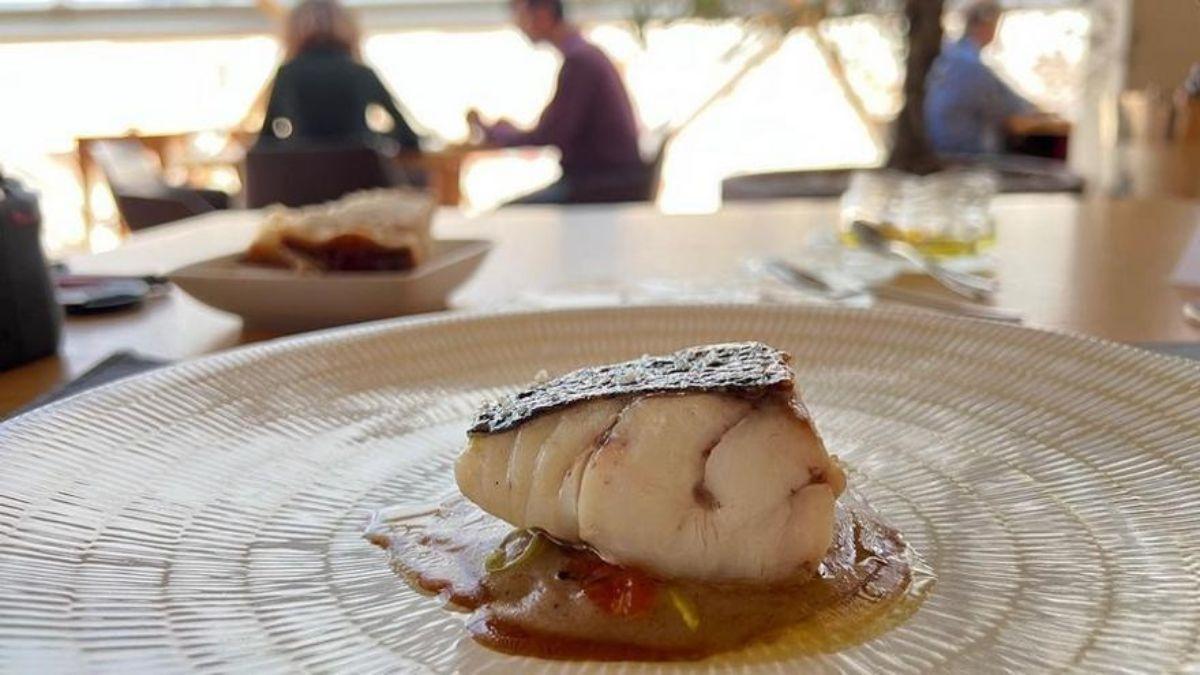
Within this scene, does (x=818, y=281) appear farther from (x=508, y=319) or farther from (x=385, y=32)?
(x=385, y=32)

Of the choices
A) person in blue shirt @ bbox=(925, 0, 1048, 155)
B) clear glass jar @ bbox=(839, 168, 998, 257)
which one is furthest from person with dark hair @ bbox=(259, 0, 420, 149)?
clear glass jar @ bbox=(839, 168, 998, 257)

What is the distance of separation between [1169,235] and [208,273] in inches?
67.0

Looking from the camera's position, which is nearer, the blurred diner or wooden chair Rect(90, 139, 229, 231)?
wooden chair Rect(90, 139, 229, 231)

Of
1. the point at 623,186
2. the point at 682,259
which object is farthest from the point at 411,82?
the point at 682,259

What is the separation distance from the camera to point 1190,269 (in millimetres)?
1538

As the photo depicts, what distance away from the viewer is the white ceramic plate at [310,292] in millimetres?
1363

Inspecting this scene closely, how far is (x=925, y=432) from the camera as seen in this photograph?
92 cm

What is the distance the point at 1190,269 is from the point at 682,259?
0.80 meters

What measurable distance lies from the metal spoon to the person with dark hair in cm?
364

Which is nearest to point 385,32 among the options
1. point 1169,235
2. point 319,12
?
point 319,12

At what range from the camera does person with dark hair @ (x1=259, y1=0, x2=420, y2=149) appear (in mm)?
4926

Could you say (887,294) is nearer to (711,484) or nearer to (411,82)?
(711,484)

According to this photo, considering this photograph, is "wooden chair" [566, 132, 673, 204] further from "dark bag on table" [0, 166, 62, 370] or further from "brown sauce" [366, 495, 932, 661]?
"brown sauce" [366, 495, 932, 661]

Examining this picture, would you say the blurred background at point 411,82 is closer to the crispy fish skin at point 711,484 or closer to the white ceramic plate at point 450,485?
the white ceramic plate at point 450,485
